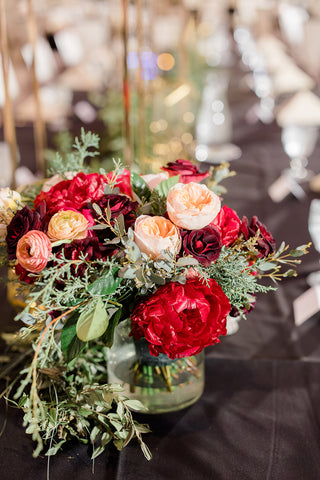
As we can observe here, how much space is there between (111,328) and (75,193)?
7.9 inches

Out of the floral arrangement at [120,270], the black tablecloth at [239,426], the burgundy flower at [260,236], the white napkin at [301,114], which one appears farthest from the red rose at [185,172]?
the white napkin at [301,114]

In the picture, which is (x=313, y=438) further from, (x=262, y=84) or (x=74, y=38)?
(x=74, y=38)

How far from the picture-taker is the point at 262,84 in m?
3.63

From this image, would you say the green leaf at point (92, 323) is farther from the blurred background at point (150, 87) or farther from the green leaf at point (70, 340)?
the blurred background at point (150, 87)

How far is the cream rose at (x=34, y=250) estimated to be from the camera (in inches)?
23.5

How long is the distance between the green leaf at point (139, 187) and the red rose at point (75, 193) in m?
0.04

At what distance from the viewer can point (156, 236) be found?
60 cm

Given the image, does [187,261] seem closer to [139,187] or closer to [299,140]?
[139,187]

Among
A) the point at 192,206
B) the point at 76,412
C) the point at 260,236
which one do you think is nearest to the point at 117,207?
the point at 192,206

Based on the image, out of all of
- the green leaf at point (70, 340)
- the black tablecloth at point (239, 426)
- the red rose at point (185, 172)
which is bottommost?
the black tablecloth at point (239, 426)

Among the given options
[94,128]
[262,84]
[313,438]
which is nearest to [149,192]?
[313,438]

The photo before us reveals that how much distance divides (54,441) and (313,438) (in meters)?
0.40

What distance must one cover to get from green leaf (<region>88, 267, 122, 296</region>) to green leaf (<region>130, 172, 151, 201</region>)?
5.5 inches

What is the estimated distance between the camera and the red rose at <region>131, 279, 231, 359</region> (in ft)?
1.96
